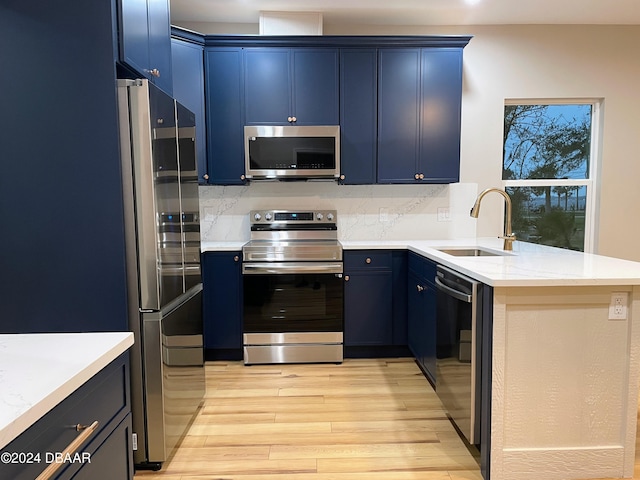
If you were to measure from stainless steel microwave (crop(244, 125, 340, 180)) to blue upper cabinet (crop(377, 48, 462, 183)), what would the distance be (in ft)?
1.43

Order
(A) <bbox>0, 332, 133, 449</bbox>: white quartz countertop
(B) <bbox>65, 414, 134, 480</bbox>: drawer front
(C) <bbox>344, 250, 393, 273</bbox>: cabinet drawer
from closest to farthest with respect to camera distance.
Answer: (A) <bbox>0, 332, 133, 449</bbox>: white quartz countertop
(B) <bbox>65, 414, 134, 480</bbox>: drawer front
(C) <bbox>344, 250, 393, 273</bbox>: cabinet drawer

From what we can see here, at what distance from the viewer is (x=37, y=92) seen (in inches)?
65.0

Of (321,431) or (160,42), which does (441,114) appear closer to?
(160,42)

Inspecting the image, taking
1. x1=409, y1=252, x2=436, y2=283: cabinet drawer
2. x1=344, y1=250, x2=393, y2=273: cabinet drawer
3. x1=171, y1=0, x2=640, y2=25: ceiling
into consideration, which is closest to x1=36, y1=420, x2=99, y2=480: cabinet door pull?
x1=409, y1=252, x2=436, y2=283: cabinet drawer

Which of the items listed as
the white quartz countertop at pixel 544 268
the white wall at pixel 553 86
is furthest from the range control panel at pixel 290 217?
the white quartz countertop at pixel 544 268

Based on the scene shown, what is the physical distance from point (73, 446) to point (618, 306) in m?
1.97

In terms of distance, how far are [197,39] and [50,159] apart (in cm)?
196

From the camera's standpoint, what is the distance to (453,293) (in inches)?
81.4

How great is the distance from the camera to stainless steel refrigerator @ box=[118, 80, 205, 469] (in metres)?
1.74

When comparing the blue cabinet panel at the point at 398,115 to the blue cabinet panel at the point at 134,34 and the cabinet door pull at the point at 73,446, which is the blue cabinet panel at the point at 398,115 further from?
the cabinet door pull at the point at 73,446

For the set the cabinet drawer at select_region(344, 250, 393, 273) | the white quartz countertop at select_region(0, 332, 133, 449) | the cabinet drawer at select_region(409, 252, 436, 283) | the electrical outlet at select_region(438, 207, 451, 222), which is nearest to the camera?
the white quartz countertop at select_region(0, 332, 133, 449)

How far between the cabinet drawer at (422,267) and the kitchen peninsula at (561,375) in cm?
80

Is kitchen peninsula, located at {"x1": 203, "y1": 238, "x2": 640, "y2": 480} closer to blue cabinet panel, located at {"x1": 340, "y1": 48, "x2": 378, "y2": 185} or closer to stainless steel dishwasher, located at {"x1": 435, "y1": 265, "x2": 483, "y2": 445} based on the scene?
stainless steel dishwasher, located at {"x1": 435, "y1": 265, "x2": 483, "y2": 445}

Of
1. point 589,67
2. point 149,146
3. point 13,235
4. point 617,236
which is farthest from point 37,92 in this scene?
point 617,236
